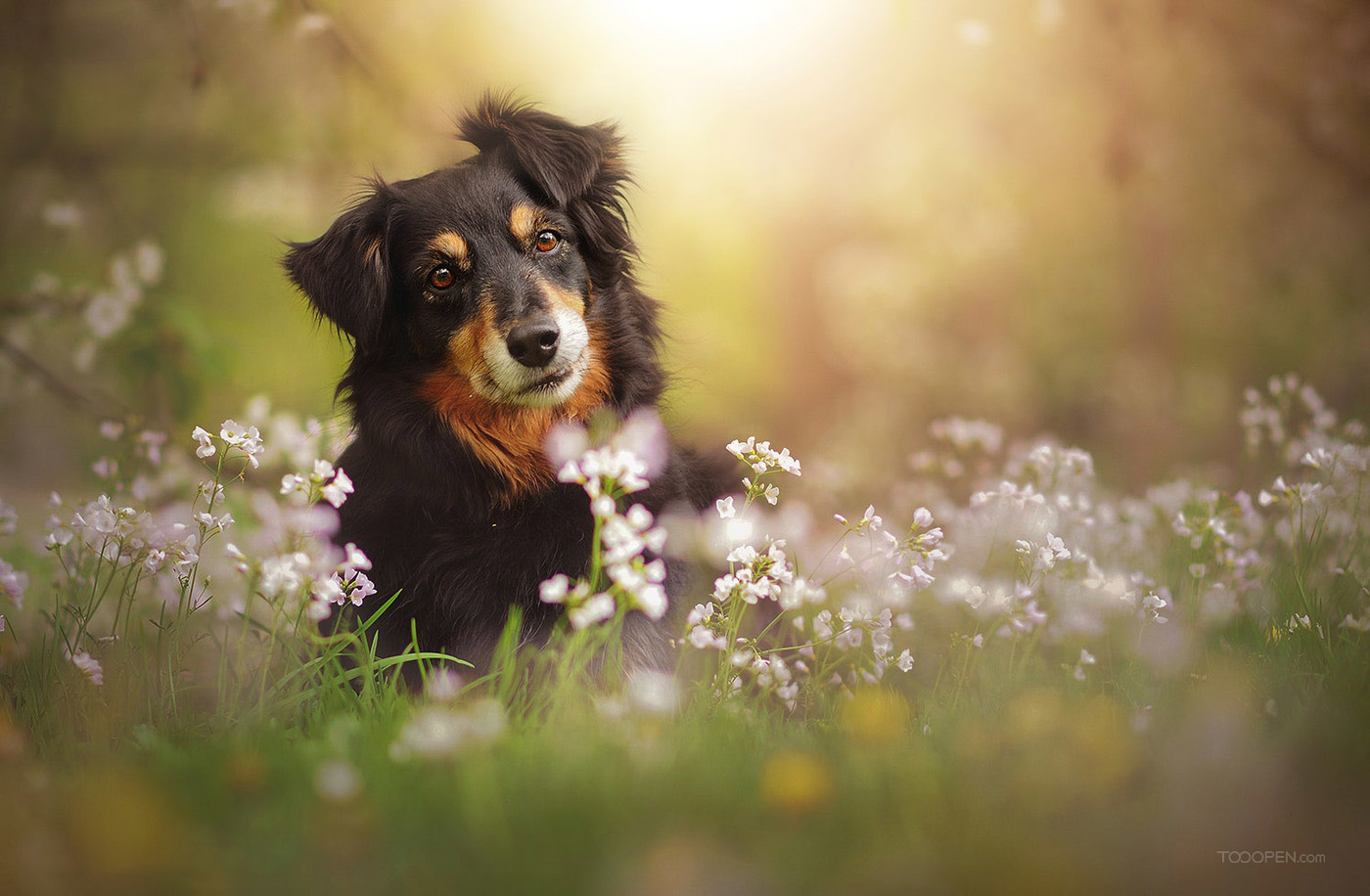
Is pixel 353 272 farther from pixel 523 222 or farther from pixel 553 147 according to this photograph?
pixel 553 147

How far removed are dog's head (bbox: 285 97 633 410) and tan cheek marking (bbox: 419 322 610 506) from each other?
24 mm

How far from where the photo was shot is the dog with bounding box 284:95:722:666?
2969mm

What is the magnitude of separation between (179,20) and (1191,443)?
7716 mm

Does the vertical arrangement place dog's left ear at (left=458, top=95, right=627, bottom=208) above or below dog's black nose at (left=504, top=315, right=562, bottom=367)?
above

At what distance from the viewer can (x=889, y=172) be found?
8.42 meters

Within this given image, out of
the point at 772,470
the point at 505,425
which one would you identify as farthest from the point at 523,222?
the point at 772,470

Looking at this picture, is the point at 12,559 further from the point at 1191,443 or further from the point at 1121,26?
the point at 1191,443

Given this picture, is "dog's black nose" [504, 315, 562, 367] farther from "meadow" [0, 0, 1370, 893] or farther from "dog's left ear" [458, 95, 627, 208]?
"dog's left ear" [458, 95, 627, 208]

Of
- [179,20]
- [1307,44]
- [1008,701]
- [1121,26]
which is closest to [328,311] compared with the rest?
[1008,701]

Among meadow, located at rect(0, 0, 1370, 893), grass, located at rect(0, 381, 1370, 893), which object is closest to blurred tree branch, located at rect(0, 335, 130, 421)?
meadow, located at rect(0, 0, 1370, 893)

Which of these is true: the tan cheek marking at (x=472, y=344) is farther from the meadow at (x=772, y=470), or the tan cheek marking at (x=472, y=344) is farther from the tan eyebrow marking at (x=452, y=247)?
the meadow at (x=772, y=470)

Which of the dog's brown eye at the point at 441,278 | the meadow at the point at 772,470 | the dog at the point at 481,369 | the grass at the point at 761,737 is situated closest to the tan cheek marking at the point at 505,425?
the dog at the point at 481,369

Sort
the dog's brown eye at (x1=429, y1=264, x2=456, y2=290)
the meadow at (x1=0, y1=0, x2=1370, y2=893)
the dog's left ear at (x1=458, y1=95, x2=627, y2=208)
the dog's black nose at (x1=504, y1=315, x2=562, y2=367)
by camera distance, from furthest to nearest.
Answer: the dog's left ear at (x1=458, y1=95, x2=627, y2=208) < the dog's brown eye at (x1=429, y1=264, x2=456, y2=290) < the dog's black nose at (x1=504, y1=315, x2=562, y2=367) < the meadow at (x1=0, y1=0, x2=1370, y2=893)

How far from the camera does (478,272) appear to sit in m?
3.33
